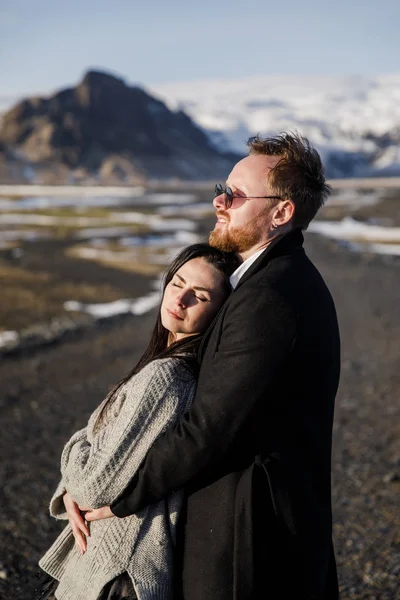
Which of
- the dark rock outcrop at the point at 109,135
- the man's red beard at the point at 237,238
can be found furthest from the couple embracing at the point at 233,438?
the dark rock outcrop at the point at 109,135

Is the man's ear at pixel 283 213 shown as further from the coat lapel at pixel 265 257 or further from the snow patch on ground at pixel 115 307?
the snow patch on ground at pixel 115 307

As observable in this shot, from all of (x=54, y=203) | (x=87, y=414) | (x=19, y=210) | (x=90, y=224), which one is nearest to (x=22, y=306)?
(x=87, y=414)

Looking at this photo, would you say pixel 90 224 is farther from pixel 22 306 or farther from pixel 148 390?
pixel 148 390

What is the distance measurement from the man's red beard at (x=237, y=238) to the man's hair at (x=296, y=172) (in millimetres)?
155

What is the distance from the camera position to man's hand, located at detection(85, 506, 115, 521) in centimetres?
250

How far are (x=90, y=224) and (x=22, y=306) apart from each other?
93.3 ft

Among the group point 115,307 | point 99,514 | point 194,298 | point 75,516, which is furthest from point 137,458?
point 115,307

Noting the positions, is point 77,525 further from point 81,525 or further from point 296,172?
point 296,172

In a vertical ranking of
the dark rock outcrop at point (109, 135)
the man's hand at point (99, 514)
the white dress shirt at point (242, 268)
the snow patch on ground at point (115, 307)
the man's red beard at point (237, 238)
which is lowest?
the dark rock outcrop at point (109, 135)

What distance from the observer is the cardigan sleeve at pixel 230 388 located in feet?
7.43

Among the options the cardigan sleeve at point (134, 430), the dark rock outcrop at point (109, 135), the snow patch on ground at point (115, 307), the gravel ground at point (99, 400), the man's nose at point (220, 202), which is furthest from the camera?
the dark rock outcrop at point (109, 135)

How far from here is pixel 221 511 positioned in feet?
7.84

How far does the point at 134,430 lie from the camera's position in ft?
7.97

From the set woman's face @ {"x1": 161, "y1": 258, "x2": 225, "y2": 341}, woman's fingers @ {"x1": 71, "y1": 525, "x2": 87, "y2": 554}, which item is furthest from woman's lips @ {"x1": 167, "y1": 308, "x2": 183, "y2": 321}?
woman's fingers @ {"x1": 71, "y1": 525, "x2": 87, "y2": 554}
